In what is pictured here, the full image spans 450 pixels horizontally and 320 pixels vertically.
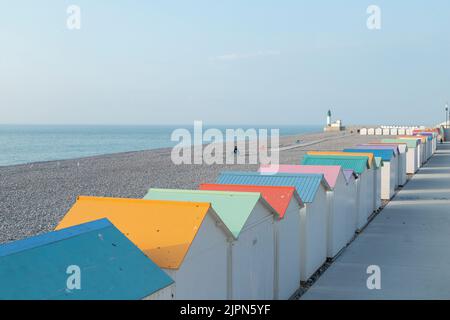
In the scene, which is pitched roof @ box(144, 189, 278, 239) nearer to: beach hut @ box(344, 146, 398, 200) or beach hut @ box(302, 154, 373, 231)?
beach hut @ box(302, 154, 373, 231)

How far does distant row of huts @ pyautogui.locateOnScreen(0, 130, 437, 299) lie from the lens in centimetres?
420

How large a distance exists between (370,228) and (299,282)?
5820 mm

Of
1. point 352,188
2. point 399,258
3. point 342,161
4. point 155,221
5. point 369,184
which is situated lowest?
point 399,258

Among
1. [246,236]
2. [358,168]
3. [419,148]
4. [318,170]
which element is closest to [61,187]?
[358,168]

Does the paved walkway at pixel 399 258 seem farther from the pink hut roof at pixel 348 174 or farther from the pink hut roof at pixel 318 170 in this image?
the pink hut roof at pixel 318 170

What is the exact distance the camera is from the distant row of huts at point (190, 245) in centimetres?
420

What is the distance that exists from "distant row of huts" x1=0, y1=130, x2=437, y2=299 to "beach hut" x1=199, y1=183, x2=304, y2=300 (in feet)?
0.05

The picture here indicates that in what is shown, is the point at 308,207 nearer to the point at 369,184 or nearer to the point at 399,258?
the point at 399,258

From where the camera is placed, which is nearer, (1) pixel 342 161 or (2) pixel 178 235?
(2) pixel 178 235

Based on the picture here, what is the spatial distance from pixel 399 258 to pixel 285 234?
12.0ft

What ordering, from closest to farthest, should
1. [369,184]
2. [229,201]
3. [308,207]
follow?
[229,201]
[308,207]
[369,184]

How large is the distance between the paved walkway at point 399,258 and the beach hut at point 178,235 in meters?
3.21

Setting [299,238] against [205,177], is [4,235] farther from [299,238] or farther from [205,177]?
[205,177]

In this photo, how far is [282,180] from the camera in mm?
10328
